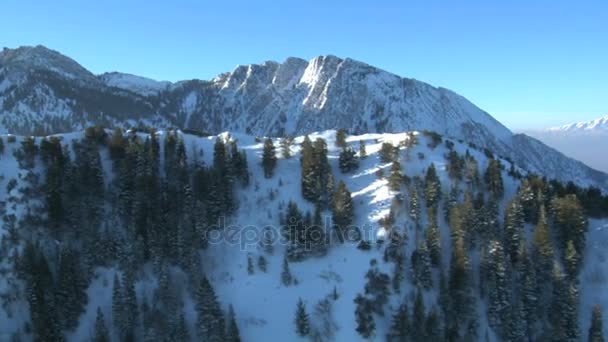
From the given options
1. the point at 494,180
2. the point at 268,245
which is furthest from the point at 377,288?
the point at 494,180

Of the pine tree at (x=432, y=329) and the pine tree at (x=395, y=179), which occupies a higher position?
the pine tree at (x=395, y=179)

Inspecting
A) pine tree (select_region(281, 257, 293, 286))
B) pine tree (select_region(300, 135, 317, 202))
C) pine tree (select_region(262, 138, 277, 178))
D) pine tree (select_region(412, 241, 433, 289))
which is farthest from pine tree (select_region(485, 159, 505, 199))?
pine tree (select_region(262, 138, 277, 178))

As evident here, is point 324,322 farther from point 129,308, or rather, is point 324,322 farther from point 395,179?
point 395,179

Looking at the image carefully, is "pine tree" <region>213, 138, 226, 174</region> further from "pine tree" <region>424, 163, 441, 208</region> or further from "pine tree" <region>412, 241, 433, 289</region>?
"pine tree" <region>412, 241, 433, 289</region>

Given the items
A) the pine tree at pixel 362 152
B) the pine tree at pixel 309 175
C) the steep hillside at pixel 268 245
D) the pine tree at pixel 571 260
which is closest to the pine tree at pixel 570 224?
the steep hillside at pixel 268 245

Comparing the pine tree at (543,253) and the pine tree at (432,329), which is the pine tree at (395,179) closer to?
the pine tree at (543,253)

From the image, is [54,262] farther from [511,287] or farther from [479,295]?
[511,287]
